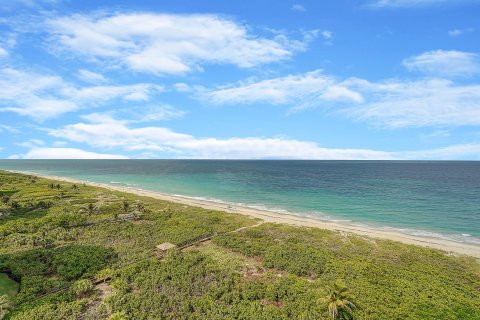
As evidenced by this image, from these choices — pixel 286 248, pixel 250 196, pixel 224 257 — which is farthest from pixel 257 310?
pixel 250 196

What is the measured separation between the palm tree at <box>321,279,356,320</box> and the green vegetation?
10 cm

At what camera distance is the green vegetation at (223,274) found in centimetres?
2820

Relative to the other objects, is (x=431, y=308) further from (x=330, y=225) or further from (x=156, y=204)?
(x=156, y=204)

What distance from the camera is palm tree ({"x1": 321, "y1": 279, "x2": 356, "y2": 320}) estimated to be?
85.3ft

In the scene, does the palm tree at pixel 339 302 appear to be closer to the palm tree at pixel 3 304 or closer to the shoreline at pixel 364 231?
the shoreline at pixel 364 231

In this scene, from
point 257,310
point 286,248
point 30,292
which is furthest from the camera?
point 286,248

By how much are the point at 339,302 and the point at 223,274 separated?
1580cm

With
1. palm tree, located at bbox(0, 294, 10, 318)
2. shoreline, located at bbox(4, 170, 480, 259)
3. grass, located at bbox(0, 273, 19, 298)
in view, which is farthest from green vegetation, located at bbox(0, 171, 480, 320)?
shoreline, located at bbox(4, 170, 480, 259)

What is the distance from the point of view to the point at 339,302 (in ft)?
85.1

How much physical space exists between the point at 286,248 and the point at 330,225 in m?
22.0

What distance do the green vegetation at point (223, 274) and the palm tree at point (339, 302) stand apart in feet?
0.32

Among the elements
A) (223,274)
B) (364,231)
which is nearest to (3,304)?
(223,274)

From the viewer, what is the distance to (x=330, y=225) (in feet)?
206

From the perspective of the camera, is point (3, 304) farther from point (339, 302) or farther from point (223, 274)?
point (339, 302)
